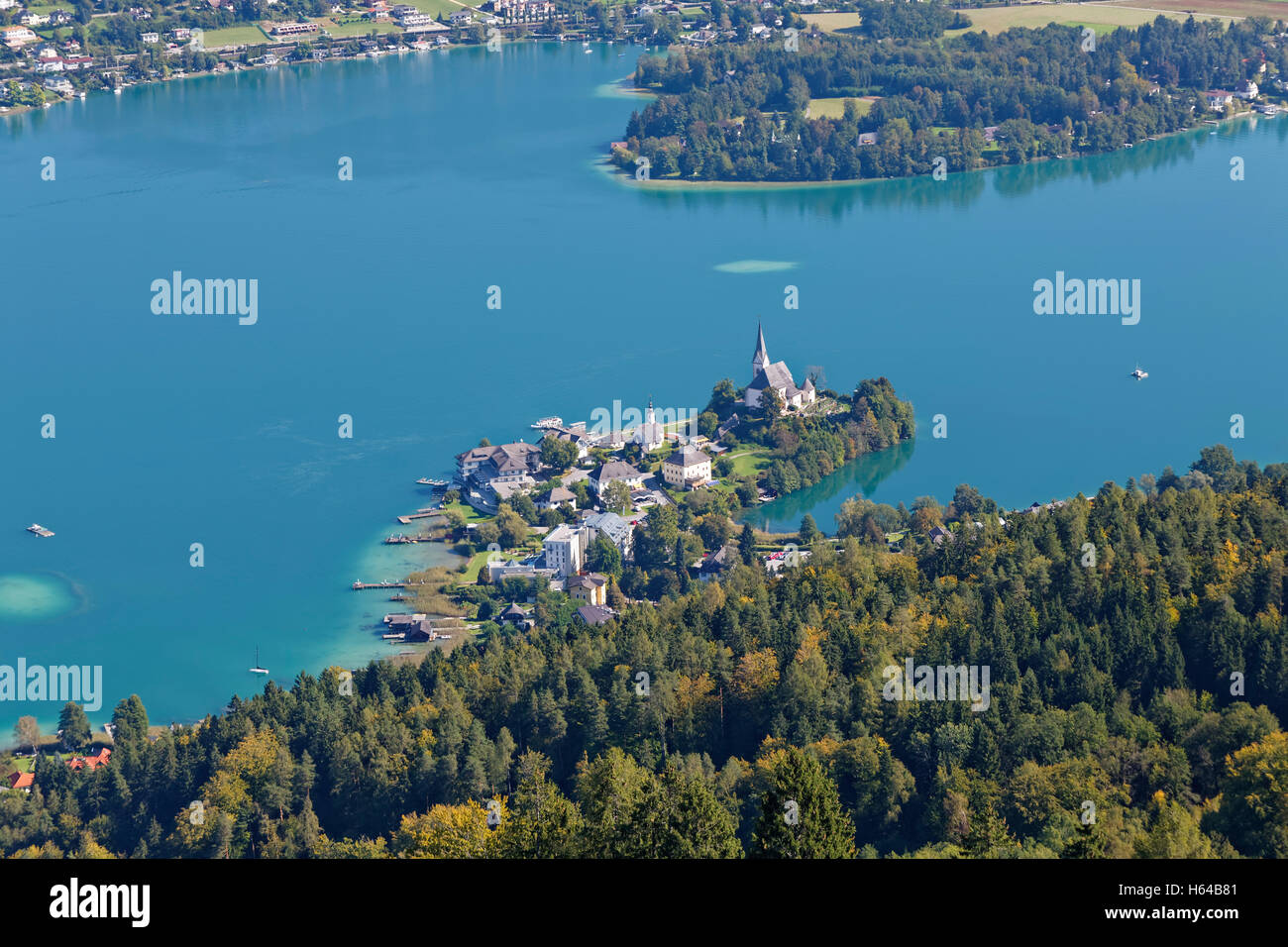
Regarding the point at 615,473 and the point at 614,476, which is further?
the point at 615,473

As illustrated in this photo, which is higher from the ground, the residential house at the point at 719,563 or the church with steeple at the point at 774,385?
the church with steeple at the point at 774,385

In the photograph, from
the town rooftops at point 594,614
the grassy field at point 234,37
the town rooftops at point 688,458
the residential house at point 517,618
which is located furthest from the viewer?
the grassy field at point 234,37

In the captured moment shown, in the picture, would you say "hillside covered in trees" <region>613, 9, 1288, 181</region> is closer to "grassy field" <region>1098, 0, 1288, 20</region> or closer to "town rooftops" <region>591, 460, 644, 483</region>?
"grassy field" <region>1098, 0, 1288, 20</region>

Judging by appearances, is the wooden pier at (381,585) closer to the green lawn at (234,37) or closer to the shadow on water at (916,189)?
the shadow on water at (916,189)

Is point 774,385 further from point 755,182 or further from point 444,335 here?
point 755,182

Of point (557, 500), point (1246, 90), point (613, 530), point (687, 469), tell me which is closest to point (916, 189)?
point (1246, 90)

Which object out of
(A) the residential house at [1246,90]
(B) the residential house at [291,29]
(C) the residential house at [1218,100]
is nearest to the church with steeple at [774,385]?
(C) the residential house at [1218,100]

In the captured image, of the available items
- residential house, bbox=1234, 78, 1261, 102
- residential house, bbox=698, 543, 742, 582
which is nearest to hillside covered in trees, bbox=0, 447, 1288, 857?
residential house, bbox=698, 543, 742, 582

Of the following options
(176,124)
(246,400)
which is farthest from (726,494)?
(176,124)
